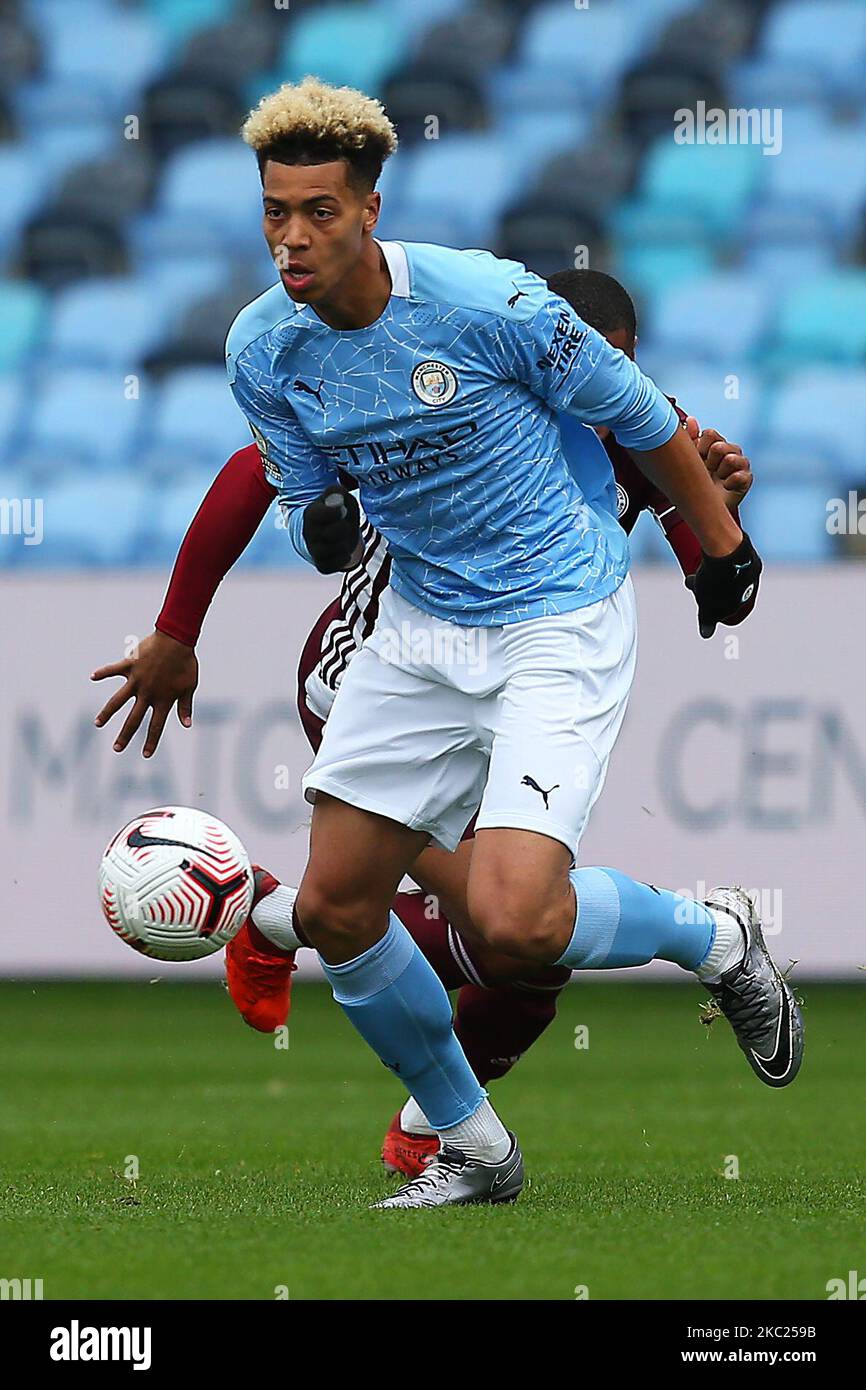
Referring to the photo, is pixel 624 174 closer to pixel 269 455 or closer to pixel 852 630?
pixel 852 630

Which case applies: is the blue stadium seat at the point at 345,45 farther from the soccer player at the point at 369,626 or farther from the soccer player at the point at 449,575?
the soccer player at the point at 449,575

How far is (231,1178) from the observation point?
4422 millimetres

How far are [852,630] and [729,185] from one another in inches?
196

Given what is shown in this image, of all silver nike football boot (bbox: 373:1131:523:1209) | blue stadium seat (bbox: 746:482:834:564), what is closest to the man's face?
silver nike football boot (bbox: 373:1131:523:1209)

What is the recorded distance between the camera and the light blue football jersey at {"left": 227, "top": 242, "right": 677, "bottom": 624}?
3.81 meters

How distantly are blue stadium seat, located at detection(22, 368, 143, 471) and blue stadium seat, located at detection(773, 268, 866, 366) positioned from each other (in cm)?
335

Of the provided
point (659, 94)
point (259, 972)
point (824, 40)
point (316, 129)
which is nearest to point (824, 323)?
point (659, 94)

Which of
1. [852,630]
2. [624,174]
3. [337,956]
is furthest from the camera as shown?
[624,174]

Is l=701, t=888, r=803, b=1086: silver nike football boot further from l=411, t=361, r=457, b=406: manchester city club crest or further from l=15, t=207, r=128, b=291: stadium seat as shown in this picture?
l=15, t=207, r=128, b=291: stadium seat

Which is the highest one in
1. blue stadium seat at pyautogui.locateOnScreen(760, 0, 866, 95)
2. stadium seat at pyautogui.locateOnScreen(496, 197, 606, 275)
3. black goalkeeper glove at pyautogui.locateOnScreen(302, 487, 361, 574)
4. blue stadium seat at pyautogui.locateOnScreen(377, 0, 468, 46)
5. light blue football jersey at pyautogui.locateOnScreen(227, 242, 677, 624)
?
blue stadium seat at pyautogui.locateOnScreen(377, 0, 468, 46)

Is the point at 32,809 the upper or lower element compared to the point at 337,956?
upper

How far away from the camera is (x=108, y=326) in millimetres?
11891

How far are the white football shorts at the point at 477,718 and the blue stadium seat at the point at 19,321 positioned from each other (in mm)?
8296
